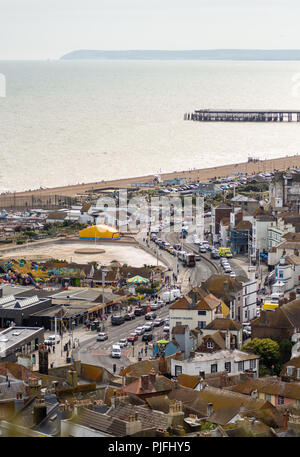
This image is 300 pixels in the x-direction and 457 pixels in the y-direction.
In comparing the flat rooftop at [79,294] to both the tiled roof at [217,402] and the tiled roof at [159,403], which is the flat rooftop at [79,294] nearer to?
the tiled roof at [217,402]

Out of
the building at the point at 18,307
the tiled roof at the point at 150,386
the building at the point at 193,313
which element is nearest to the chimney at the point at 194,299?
the building at the point at 193,313

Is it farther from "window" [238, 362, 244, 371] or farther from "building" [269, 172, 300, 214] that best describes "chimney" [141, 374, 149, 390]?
"building" [269, 172, 300, 214]

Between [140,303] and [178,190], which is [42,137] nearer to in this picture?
[178,190]

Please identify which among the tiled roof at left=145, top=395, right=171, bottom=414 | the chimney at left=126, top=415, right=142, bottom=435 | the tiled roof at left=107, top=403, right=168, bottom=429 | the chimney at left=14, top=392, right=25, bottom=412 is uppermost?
the chimney at left=126, top=415, right=142, bottom=435

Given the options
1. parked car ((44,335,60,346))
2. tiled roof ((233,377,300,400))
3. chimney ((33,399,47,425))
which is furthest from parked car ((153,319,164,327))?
chimney ((33,399,47,425))

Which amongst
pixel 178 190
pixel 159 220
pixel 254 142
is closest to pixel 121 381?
pixel 159 220
